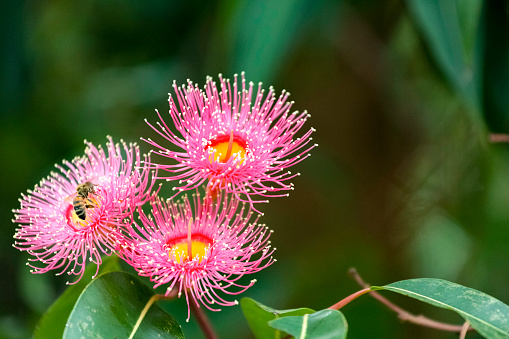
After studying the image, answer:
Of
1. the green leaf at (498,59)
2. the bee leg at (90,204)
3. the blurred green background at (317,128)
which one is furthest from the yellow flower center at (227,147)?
the green leaf at (498,59)

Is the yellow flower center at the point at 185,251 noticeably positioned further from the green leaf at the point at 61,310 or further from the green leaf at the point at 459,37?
the green leaf at the point at 459,37

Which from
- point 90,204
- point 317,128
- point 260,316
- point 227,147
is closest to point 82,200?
point 90,204

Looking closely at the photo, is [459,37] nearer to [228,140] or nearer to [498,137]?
[498,137]

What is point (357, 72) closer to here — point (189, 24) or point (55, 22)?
point (189, 24)

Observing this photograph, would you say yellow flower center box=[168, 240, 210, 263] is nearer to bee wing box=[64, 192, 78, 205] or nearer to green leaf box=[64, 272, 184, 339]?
green leaf box=[64, 272, 184, 339]

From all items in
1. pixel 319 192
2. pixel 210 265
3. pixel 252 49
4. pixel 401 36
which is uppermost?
pixel 401 36

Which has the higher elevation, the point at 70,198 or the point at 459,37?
the point at 459,37

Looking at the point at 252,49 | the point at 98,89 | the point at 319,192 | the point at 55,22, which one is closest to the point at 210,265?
the point at 252,49
